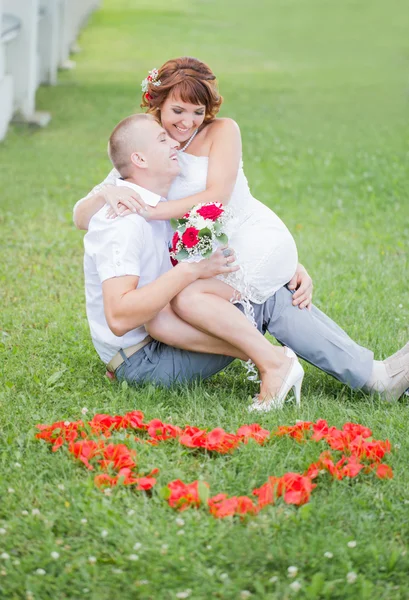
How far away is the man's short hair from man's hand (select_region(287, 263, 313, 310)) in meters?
0.89

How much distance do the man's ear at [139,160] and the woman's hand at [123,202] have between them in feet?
0.36

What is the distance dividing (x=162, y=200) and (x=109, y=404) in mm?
894

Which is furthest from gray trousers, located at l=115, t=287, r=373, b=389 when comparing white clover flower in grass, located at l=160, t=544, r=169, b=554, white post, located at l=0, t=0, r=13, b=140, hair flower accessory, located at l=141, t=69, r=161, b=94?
white post, located at l=0, t=0, r=13, b=140

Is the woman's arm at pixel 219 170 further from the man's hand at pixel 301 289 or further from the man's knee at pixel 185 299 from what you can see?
the man's hand at pixel 301 289

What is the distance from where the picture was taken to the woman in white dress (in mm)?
3883

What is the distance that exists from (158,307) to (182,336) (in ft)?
0.86

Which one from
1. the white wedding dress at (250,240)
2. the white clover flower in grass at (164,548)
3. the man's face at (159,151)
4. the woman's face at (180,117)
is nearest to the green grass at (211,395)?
the white clover flower in grass at (164,548)

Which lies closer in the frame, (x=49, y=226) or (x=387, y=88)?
(x=49, y=226)

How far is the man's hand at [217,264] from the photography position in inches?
149

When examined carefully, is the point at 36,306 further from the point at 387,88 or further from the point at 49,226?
the point at 387,88

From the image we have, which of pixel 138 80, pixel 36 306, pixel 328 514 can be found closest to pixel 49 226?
pixel 36 306

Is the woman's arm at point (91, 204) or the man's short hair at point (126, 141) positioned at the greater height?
the man's short hair at point (126, 141)

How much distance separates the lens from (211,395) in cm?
404

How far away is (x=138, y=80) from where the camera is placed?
52.9ft
